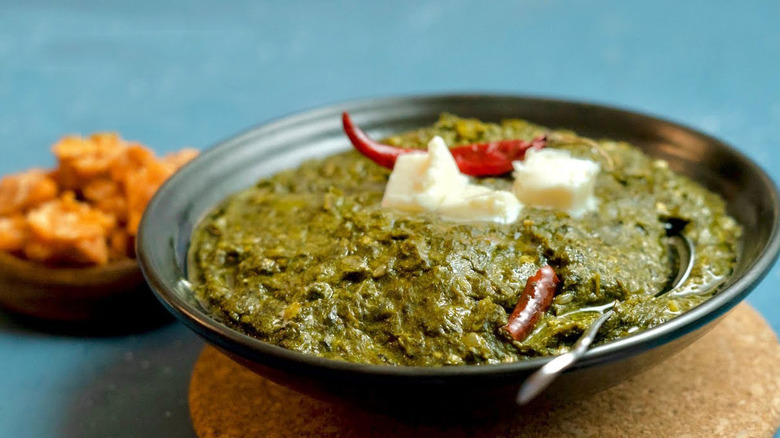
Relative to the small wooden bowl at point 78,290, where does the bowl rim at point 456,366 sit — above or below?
above

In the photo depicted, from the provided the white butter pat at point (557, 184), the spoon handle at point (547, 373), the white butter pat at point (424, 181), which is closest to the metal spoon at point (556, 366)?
the spoon handle at point (547, 373)

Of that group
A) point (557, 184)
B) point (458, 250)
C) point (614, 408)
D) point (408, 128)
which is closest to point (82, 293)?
point (408, 128)

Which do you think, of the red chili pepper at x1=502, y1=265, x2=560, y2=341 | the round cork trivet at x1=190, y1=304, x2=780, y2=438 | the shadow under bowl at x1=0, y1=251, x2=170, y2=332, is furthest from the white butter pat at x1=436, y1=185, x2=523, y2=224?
the shadow under bowl at x1=0, y1=251, x2=170, y2=332

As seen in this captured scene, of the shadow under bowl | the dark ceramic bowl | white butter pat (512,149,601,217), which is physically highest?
white butter pat (512,149,601,217)

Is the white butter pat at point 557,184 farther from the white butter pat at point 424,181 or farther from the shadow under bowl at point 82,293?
the shadow under bowl at point 82,293

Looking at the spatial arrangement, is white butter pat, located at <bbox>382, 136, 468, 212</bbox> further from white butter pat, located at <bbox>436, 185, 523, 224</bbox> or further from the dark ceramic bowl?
the dark ceramic bowl

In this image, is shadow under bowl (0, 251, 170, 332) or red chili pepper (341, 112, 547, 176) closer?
red chili pepper (341, 112, 547, 176)

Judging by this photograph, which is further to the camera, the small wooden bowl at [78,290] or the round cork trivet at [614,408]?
the small wooden bowl at [78,290]

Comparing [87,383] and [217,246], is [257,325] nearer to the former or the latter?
[217,246]
